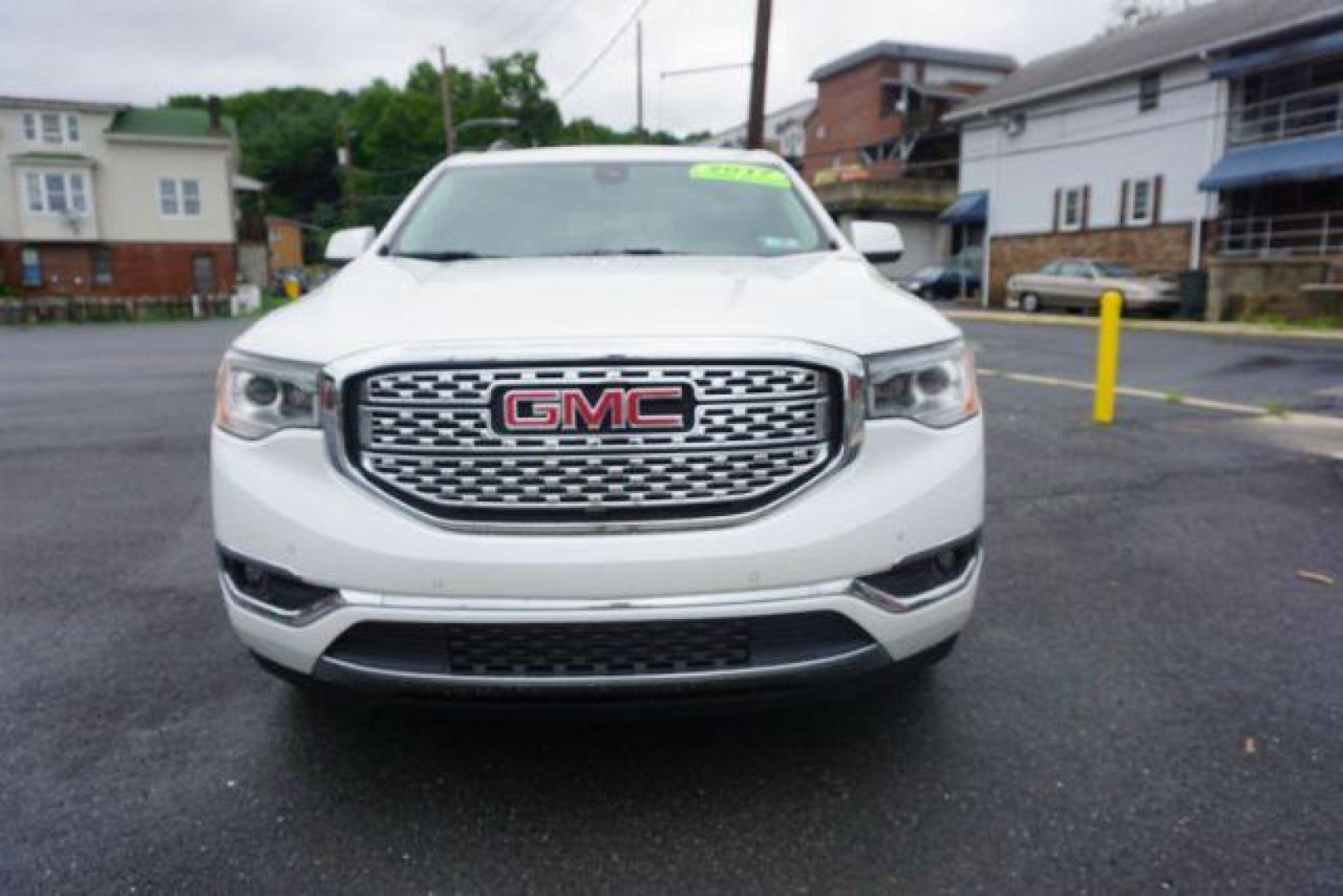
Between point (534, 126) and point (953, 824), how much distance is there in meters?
79.9

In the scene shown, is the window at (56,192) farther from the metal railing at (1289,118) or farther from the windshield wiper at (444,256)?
the windshield wiper at (444,256)

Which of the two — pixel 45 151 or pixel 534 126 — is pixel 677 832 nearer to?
pixel 45 151

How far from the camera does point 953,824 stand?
2447mm

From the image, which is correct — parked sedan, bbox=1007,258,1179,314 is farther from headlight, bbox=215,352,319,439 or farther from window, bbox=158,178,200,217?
window, bbox=158,178,200,217

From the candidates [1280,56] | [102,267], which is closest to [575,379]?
[1280,56]

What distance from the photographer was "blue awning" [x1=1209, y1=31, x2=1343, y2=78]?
2436cm

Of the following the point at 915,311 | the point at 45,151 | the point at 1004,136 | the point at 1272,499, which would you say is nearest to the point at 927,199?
the point at 1004,136

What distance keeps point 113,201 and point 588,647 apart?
4650cm

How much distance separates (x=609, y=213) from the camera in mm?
3840

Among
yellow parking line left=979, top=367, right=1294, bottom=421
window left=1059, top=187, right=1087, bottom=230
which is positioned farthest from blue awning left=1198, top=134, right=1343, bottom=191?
yellow parking line left=979, top=367, right=1294, bottom=421

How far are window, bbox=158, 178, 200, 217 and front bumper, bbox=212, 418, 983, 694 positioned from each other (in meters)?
45.9

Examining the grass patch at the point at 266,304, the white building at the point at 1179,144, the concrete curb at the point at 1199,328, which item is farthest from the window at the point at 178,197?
the concrete curb at the point at 1199,328

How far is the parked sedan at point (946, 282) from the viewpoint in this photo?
38188mm

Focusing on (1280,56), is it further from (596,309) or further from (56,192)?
(56,192)
